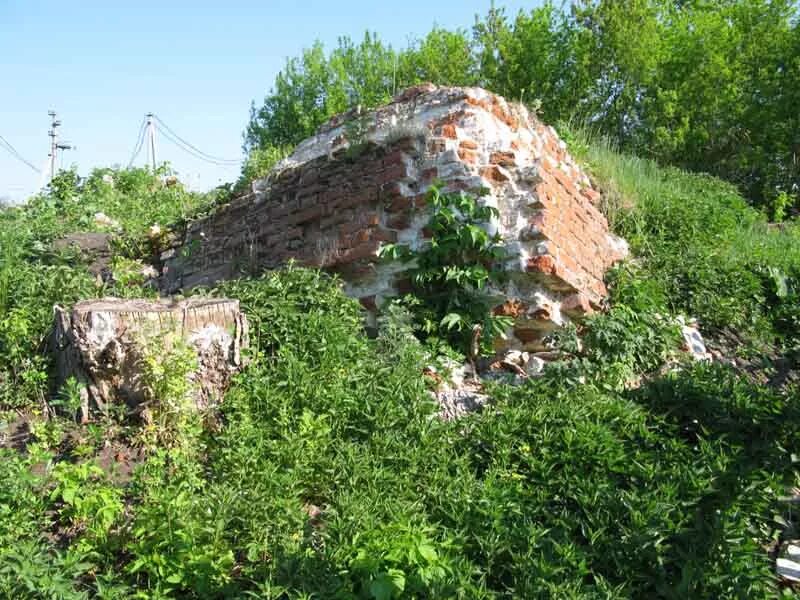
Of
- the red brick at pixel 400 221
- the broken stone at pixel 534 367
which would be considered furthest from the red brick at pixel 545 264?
the red brick at pixel 400 221

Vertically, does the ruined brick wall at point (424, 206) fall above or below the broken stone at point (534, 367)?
above

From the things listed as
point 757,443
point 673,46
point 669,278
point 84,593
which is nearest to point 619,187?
point 669,278

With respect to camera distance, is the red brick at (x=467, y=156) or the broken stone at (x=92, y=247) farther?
the broken stone at (x=92, y=247)

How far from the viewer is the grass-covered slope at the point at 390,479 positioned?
9.54 feet

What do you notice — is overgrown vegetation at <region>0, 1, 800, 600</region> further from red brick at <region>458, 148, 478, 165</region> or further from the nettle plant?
red brick at <region>458, 148, 478, 165</region>

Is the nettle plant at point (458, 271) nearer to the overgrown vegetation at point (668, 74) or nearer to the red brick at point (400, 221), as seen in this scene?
the red brick at point (400, 221)

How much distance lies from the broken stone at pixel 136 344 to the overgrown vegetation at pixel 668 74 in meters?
10.1

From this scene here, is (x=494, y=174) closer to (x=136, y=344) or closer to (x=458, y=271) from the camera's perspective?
(x=458, y=271)

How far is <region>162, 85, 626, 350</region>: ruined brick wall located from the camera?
213 inches

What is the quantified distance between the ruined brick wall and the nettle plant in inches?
4.4

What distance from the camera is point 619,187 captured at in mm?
7926

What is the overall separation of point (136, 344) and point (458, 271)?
87.9 inches

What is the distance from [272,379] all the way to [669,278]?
3763mm

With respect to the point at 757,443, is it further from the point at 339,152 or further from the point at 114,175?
the point at 114,175
